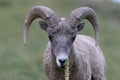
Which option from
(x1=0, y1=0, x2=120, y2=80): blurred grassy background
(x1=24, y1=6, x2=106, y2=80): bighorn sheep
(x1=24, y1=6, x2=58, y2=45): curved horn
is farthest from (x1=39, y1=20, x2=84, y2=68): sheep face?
(x1=0, y1=0, x2=120, y2=80): blurred grassy background

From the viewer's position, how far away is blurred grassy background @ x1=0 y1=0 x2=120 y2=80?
25781mm

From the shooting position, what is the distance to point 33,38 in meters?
41.9

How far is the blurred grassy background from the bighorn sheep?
18.1 feet

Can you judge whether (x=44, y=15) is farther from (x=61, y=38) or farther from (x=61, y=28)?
(x=61, y=38)

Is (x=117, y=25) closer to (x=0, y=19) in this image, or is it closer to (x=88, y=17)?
(x=0, y=19)

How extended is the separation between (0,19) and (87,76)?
33.2m

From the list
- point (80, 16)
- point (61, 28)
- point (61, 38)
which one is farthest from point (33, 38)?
point (61, 38)

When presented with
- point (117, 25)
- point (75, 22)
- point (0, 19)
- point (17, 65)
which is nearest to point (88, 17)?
point (75, 22)

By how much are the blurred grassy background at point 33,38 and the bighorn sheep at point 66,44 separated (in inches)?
218

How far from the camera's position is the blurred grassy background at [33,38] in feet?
84.6

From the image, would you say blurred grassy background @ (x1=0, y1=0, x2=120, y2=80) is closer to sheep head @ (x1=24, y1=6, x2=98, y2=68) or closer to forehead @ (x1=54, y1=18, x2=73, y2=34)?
sheep head @ (x1=24, y1=6, x2=98, y2=68)

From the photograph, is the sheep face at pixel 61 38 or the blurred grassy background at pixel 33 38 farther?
the blurred grassy background at pixel 33 38

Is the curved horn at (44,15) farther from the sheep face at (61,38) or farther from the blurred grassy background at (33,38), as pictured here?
the blurred grassy background at (33,38)

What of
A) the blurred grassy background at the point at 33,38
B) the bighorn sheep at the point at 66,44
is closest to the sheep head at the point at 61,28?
the bighorn sheep at the point at 66,44
